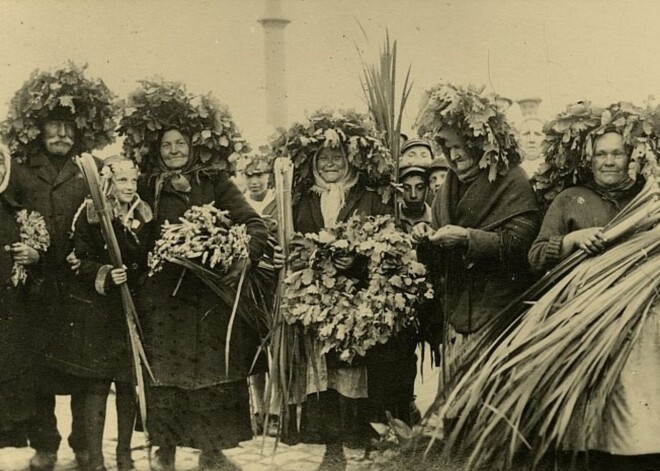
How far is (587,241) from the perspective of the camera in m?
4.33

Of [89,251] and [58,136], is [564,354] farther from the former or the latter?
[58,136]

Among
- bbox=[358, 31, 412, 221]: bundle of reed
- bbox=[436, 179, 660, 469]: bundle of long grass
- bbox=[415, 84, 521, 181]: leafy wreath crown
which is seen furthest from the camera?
bbox=[358, 31, 412, 221]: bundle of reed

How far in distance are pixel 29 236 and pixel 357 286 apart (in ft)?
5.85

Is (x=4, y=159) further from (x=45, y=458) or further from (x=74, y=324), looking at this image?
(x=45, y=458)

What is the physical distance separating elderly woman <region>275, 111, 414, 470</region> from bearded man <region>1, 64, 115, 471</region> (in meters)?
1.05

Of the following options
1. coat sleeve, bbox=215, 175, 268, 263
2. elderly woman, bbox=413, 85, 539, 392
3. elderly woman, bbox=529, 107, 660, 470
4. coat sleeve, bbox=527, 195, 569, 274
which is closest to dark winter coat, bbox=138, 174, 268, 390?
coat sleeve, bbox=215, 175, 268, 263

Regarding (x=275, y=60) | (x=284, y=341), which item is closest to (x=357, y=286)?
(x=284, y=341)

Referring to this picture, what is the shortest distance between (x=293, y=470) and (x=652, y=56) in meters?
3.06

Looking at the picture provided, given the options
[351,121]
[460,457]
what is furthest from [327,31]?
[460,457]

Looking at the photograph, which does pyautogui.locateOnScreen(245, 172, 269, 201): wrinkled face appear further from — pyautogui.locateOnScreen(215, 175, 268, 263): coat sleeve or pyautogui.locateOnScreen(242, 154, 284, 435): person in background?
pyautogui.locateOnScreen(215, 175, 268, 263): coat sleeve

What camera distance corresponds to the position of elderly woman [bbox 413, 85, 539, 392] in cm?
446

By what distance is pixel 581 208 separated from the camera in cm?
441

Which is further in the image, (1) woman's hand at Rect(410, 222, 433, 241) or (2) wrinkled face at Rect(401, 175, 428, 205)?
(2) wrinkled face at Rect(401, 175, 428, 205)

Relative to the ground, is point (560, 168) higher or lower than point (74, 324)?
higher
